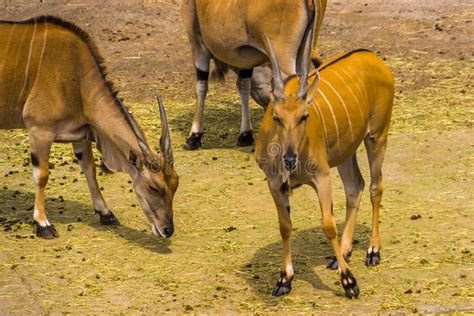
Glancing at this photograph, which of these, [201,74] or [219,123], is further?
[219,123]

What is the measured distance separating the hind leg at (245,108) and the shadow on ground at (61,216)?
6.79 feet

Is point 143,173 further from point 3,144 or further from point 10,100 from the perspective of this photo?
point 3,144

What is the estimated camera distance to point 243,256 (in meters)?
7.10

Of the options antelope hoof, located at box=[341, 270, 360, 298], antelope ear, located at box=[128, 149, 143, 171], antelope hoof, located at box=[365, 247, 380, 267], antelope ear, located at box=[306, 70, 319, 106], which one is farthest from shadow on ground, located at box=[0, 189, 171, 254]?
antelope ear, located at box=[306, 70, 319, 106]

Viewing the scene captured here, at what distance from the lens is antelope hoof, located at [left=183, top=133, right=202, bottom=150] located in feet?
32.3

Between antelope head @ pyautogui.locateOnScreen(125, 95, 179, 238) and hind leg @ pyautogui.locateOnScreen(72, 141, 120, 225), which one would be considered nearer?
antelope head @ pyautogui.locateOnScreen(125, 95, 179, 238)

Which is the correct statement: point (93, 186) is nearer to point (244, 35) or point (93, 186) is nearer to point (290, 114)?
point (244, 35)

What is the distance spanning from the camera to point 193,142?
32.4 ft

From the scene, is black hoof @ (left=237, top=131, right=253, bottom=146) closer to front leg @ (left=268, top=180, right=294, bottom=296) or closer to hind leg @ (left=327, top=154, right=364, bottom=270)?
hind leg @ (left=327, top=154, right=364, bottom=270)

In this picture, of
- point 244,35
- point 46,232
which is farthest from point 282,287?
point 244,35

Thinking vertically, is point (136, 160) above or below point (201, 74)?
above

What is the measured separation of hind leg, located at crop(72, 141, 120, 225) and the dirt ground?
0.10 meters

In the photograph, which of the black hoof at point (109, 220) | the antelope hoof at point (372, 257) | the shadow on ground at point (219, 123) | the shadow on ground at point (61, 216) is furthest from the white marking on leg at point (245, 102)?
the antelope hoof at point (372, 257)

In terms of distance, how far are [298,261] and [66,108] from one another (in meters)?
2.06
